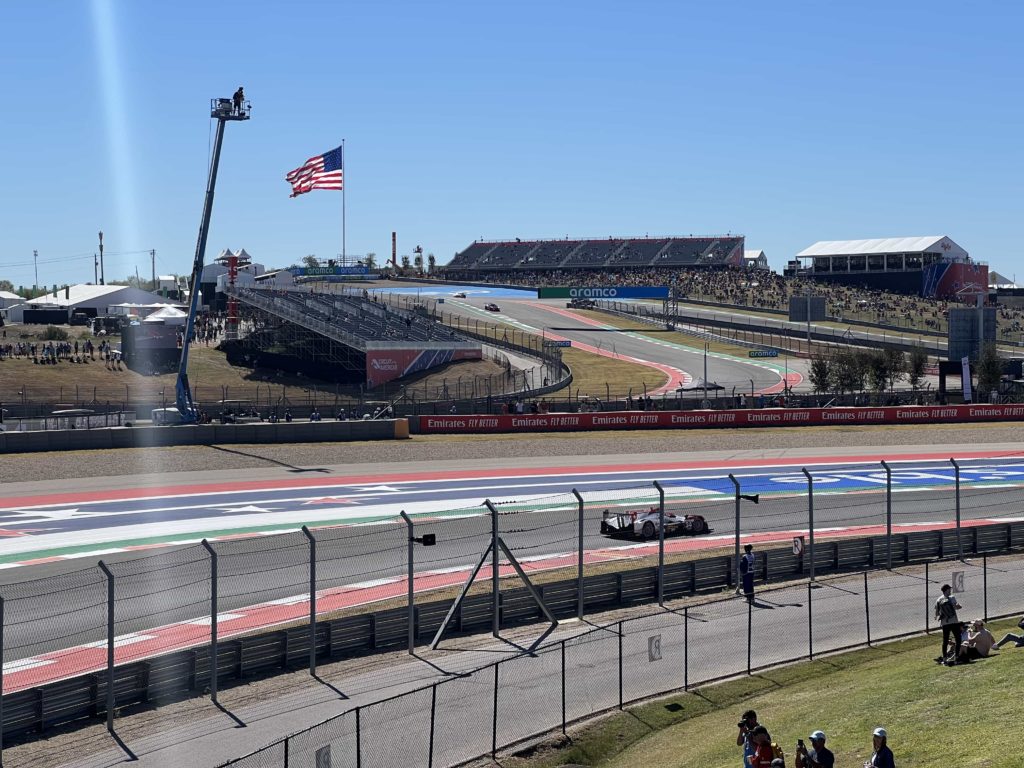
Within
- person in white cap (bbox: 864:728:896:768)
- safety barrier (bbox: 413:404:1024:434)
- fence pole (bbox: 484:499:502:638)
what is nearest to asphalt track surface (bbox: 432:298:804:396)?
safety barrier (bbox: 413:404:1024:434)

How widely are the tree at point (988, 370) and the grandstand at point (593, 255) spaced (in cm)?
9122

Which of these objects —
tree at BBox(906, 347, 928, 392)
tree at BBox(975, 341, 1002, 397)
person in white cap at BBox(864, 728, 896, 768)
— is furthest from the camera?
tree at BBox(906, 347, 928, 392)

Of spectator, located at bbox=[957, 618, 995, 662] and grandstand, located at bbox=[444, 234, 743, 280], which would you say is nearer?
spectator, located at bbox=[957, 618, 995, 662]

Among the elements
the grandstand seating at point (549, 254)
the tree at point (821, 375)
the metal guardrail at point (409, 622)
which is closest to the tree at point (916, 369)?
the tree at point (821, 375)

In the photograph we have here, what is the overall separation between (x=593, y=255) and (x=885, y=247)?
44.9 m

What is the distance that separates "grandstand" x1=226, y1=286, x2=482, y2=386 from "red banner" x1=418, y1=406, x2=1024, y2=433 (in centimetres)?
2509

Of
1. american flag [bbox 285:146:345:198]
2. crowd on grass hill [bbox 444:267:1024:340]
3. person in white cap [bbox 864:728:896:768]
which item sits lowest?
person in white cap [bbox 864:728:896:768]

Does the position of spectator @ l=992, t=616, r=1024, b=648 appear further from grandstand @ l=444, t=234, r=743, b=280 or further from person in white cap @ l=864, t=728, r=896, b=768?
grandstand @ l=444, t=234, r=743, b=280

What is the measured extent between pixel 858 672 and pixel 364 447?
96.5 ft

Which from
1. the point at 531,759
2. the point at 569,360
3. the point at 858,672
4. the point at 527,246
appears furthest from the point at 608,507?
the point at 527,246

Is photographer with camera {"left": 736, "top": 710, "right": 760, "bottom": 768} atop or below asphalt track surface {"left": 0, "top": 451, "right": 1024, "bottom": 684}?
atop

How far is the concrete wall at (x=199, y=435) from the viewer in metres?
41.5

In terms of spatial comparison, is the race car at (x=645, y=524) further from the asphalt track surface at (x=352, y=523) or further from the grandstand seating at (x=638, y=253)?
the grandstand seating at (x=638, y=253)

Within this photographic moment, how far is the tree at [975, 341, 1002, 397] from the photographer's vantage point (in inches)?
2603
